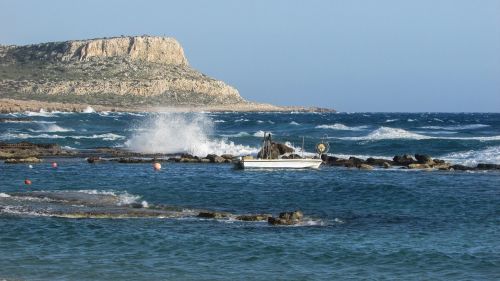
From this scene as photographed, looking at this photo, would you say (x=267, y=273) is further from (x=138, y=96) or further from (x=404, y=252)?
(x=138, y=96)

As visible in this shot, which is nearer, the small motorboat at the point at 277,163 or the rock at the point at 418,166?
the small motorboat at the point at 277,163

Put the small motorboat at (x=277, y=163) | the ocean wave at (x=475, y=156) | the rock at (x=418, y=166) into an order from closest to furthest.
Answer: the small motorboat at (x=277, y=163)
the rock at (x=418, y=166)
the ocean wave at (x=475, y=156)

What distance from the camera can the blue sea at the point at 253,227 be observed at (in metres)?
17.1

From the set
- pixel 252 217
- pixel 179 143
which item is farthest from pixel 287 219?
pixel 179 143

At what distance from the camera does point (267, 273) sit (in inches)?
660

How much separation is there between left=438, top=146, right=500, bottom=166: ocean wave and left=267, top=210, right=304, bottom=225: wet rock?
2256cm

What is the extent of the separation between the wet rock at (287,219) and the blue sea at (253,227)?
0.96ft

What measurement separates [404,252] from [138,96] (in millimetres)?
171566

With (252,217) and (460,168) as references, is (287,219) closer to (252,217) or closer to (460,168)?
(252,217)

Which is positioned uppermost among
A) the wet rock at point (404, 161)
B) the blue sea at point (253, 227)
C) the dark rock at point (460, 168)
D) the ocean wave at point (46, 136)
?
the ocean wave at point (46, 136)

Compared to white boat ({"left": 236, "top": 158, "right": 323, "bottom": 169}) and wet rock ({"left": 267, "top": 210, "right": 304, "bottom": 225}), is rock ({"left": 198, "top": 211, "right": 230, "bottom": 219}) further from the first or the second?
white boat ({"left": 236, "top": 158, "right": 323, "bottom": 169})

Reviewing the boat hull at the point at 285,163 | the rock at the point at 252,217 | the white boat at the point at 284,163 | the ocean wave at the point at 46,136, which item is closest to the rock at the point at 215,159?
the white boat at the point at 284,163

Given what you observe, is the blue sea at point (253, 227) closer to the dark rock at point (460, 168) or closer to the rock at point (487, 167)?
the dark rock at point (460, 168)

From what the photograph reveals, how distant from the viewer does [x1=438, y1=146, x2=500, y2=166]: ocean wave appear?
45.0m
